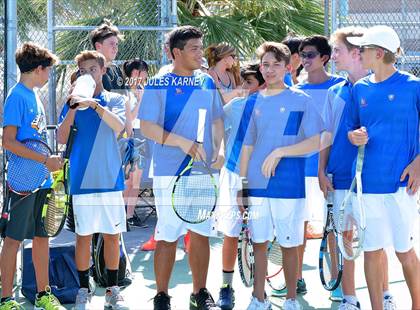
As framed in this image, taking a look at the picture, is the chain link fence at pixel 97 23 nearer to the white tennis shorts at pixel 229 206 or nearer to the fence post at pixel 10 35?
the fence post at pixel 10 35

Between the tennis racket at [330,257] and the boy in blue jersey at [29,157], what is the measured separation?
1.82m

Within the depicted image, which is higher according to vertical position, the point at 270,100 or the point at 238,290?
the point at 270,100

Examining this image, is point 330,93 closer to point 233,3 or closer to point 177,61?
point 177,61

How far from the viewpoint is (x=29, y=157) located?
5.64 m

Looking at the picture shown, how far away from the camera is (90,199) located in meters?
5.92

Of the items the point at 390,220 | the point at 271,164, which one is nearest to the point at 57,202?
the point at 271,164

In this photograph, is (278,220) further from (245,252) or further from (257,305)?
(257,305)

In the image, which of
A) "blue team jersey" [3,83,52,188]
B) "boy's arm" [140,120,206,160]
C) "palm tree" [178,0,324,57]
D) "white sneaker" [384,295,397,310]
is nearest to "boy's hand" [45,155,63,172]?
"blue team jersey" [3,83,52,188]

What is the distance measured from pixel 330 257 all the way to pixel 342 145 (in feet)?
2.79

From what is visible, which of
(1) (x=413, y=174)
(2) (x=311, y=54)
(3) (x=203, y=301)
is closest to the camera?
(1) (x=413, y=174)

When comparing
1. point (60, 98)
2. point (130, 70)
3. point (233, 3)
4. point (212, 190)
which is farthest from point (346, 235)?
point (233, 3)

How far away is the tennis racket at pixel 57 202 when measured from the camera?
5.71 metres

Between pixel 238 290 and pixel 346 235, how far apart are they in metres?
1.34

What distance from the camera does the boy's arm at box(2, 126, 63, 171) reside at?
562cm
